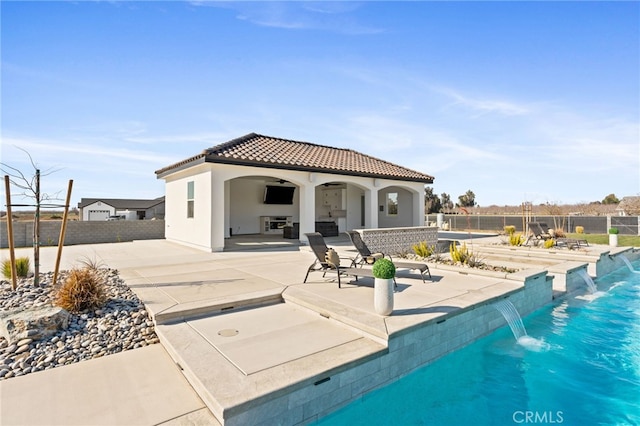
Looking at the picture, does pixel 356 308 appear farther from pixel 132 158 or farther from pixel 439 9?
pixel 132 158

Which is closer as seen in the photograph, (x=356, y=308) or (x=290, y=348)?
(x=290, y=348)

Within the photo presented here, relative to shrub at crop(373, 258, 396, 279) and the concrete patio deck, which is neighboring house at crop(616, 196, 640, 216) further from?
shrub at crop(373, 258, 396, 279)

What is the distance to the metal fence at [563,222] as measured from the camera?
79.4 ft

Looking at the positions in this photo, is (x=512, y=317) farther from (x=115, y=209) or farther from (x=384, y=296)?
(x=115, y=209)

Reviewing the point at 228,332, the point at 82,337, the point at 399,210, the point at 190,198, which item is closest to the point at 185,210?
the point at 190,198

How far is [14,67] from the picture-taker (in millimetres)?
8750

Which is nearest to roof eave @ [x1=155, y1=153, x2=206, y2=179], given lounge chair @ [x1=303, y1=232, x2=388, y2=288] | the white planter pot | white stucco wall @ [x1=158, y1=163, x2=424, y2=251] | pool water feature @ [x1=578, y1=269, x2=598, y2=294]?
white stucco wall @ [x1=158, y1=163, x2=424, y2=251]

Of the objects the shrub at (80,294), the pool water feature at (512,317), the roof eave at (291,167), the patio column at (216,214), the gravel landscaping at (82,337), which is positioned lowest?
the pool water feature at (512,317)

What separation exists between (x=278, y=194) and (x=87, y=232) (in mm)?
10619

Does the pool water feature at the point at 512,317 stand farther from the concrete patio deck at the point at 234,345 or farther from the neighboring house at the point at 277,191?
the neighboring house at the point at 277,191

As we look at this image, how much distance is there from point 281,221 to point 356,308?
1623 centimetres

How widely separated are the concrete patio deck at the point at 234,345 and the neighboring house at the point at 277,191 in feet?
19.4

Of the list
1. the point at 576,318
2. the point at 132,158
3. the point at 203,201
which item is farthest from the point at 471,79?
the point at 132,158

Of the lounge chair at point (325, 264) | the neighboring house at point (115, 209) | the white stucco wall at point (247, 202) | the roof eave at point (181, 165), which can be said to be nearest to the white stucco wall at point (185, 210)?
the white stucco wall at point (247, 202)
